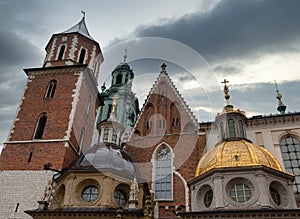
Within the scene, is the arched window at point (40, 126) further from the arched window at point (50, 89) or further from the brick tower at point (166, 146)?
the brick tower at point (166, 146)

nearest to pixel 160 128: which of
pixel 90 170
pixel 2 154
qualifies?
pixel 90 170

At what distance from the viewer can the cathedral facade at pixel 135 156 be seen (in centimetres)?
1282

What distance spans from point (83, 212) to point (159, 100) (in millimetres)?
10612

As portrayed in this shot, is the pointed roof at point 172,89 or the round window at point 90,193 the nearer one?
the round window at point 90,193

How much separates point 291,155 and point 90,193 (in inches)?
461

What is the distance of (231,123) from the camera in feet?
56.1

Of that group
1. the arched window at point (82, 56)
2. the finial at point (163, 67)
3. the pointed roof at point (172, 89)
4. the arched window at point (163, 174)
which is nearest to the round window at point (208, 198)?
the arched window at point (163, 174)

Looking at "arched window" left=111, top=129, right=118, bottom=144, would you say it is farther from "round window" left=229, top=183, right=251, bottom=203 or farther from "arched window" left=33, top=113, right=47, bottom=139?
"round window" left=229, top=183, right=251, bottom=203

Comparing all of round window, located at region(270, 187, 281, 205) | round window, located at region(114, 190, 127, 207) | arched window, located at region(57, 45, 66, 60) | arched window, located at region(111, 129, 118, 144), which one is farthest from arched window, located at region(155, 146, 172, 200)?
arched window, located at region(57, 45, 66, 60)

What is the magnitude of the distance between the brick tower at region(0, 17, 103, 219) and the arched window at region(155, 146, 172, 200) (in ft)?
17.9

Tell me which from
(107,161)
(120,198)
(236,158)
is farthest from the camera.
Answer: (107,161)

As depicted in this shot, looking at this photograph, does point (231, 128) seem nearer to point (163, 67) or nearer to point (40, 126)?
point (163, 67)

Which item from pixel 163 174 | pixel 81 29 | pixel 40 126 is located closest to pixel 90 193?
pixel 163 174

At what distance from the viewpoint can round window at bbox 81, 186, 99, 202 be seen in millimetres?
14637
